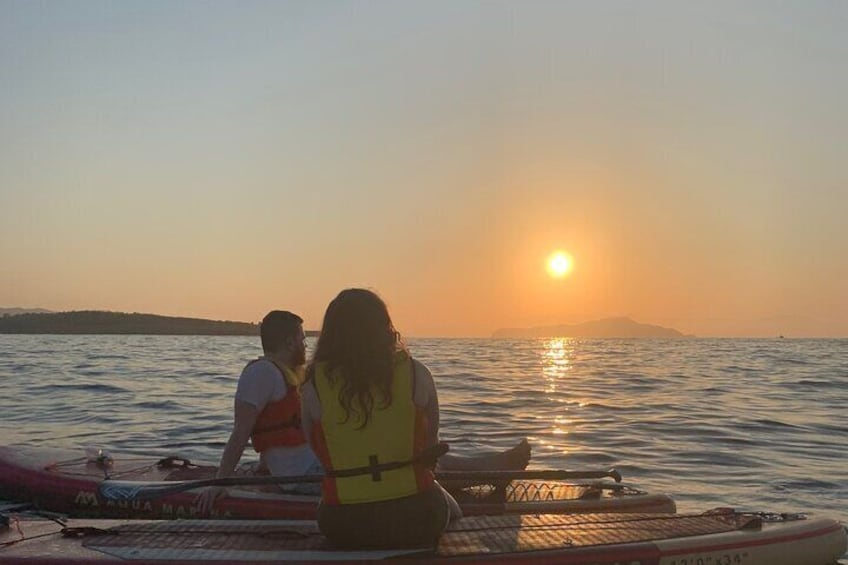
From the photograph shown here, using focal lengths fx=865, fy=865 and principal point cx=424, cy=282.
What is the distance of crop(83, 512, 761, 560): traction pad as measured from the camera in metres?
4.81

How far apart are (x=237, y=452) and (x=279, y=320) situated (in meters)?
0.97

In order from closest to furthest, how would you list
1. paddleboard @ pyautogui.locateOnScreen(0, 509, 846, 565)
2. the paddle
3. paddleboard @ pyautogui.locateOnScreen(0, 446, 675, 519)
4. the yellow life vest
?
the yellow life vest, paddleboard @ pyautogui.locateOnScreen(0, 509, 846, 565), the paddle, paddleboard @ pyautogui.locateOnScreen(0, 446, 675, 519)

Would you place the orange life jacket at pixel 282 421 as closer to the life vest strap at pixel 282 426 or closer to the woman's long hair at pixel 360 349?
the life vest strap at pixel 282 426

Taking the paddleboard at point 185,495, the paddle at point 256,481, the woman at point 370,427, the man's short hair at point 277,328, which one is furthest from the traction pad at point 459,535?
the man's short hair at point 277,328

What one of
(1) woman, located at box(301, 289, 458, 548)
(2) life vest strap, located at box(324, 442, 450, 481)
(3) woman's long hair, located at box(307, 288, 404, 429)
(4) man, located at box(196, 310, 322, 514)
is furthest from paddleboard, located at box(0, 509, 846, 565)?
(3) woman's long hair, located at box(307, 288, 404, 429)

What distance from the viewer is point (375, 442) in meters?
4.44

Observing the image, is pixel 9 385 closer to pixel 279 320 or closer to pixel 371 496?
pixel 279 320

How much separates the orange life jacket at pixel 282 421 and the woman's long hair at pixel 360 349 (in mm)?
1815

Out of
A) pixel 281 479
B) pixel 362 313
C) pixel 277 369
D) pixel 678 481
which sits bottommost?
pixel 678 481

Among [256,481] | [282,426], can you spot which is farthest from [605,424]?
[256,481]

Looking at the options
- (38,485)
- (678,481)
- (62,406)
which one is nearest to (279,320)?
(38,485)

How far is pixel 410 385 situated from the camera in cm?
445

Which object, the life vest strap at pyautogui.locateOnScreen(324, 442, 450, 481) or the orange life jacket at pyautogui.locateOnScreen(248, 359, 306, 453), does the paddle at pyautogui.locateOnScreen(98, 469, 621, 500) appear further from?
the life vest strap at pyautogui.locateOnScreen(324, 442, 450, 481)

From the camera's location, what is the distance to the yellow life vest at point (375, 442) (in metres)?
4.42
